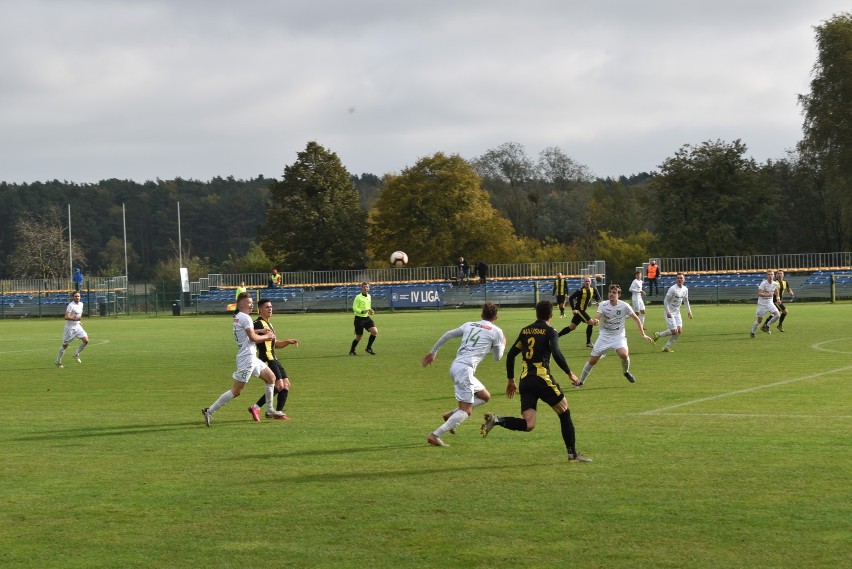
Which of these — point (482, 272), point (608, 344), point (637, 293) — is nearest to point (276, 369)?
point (608, 344)

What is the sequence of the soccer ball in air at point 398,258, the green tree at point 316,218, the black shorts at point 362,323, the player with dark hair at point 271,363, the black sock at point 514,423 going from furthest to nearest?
1. the green tree at point 316,218
2. the soccer ball in air at point 398,258
3. the black shorts at point 362,323
4. the player with dark hair at point 271,363
5. the black sock at point 514,423

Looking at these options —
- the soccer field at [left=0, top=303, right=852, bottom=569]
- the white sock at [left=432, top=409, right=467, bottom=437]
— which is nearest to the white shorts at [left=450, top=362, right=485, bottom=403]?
the white sock at [left=432, top=409, right=467, bottom=437]

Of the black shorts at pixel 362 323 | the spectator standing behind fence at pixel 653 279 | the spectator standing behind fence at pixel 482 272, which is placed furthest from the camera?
the spectator standing behind fence at pixel 482 272

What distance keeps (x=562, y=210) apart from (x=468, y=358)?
9468 cm

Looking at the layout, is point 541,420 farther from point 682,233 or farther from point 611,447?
point 682,233

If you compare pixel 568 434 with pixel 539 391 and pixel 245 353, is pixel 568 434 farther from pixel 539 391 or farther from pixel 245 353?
pixel 245 353

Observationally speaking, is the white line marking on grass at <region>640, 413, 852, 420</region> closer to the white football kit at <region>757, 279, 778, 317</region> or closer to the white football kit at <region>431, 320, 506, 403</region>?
the white football kit at <region>431, 320, 506, 403</region>

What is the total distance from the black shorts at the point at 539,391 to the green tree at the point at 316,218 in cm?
8259

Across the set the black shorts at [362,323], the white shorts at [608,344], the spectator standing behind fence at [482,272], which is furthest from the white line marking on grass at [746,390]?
the spectator standing behind fence at [482,272]

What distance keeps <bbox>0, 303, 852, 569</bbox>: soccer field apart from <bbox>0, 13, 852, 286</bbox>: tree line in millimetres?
58719

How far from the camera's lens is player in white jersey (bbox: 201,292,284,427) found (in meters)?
16.2

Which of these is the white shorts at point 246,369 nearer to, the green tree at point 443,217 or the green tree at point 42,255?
the green tree at point 443,217

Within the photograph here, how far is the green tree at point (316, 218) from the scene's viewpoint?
9519 centimetres

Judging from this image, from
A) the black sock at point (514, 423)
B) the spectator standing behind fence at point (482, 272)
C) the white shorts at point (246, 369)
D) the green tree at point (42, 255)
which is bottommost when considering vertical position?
the black sock at point (514, 423)
